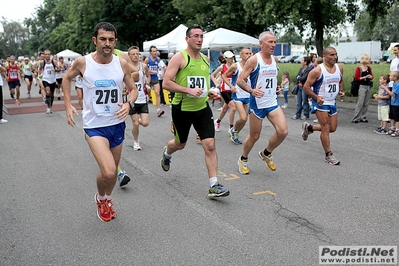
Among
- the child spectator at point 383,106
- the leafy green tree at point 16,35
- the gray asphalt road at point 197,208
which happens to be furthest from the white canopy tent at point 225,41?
the leafy green tree at point 16,35

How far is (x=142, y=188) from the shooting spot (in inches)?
232

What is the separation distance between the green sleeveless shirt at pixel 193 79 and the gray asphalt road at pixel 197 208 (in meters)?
1.15

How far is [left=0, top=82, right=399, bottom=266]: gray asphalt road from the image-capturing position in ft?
12.8

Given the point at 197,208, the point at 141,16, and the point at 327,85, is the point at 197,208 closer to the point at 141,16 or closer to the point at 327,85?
the point at 327,85

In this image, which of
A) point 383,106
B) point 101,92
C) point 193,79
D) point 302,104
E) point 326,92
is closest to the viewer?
point 101,92

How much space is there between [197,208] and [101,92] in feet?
5.59

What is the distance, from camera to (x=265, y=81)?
6.36 metres

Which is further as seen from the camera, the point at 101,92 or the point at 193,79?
the point at 193,79

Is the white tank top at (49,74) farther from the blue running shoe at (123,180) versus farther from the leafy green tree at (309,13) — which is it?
the blue running shoe at (123,180)

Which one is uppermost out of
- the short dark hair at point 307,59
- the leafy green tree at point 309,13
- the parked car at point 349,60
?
the leafy green tree at point 309,13

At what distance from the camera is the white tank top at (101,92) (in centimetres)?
443

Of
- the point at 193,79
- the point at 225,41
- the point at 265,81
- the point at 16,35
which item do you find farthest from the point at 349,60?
A: the point at 16,35

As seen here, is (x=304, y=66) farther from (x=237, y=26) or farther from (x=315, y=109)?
(x=237, y=26)

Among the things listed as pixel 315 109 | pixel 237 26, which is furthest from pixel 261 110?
pixel 237 26
